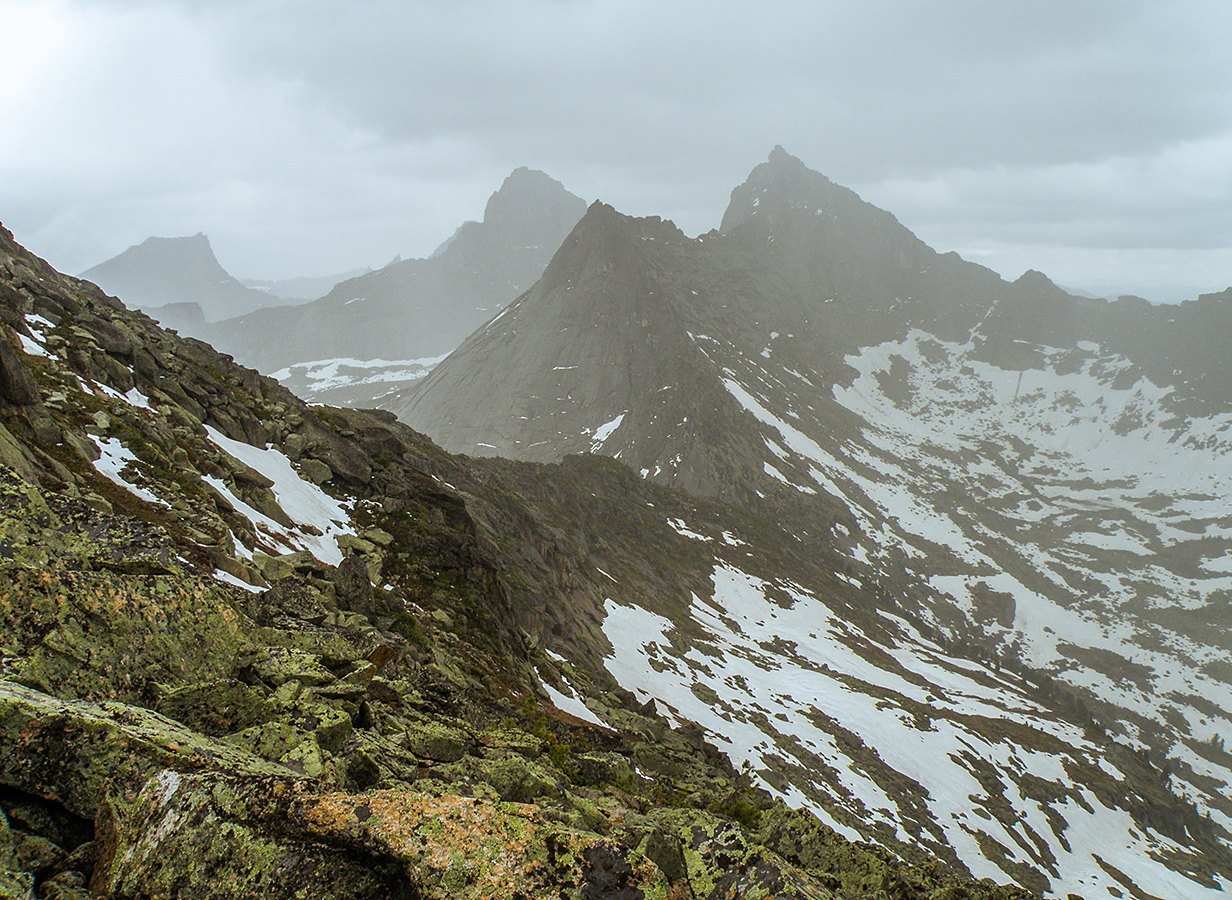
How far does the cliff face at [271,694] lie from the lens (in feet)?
17.5

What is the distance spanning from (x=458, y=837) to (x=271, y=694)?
14.2 feet

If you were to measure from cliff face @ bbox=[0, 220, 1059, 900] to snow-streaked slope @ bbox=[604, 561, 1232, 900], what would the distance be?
51.9 feet

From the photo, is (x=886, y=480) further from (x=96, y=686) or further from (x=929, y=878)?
(x=96, y=686)

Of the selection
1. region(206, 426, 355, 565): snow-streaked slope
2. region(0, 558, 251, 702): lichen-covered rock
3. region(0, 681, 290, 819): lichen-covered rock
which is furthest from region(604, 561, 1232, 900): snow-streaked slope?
region(0, 681, 290, 819): lichen-covered rock

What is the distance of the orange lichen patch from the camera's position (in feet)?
18.1

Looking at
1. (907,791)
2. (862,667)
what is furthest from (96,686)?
(862,667)

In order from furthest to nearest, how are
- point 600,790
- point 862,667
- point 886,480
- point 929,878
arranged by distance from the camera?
1. point 886,480
2. point 862,667
3. point 929,878
4. point 600,790

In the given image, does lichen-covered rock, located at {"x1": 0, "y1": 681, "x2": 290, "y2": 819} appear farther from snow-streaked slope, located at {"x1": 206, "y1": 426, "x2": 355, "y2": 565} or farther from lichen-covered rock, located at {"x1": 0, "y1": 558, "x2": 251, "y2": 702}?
snow-streaked slope, located at {"x1": 206, "y1": 426, "x2": 355, "y2": 565}

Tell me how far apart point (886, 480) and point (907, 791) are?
6234 inches

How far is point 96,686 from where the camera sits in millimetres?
7000

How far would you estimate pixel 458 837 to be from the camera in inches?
230

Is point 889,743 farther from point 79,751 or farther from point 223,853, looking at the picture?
point 79,751

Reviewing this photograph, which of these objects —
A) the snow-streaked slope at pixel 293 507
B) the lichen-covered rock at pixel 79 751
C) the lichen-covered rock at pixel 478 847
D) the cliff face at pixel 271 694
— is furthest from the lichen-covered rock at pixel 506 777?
the snow-streaked slope at pixel 293 507

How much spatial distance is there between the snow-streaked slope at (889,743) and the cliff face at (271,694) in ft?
51.9
